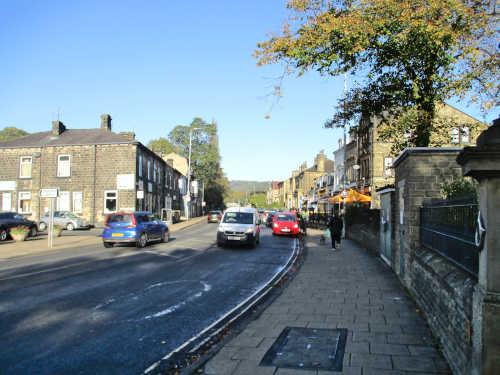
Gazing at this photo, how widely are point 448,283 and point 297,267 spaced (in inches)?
358

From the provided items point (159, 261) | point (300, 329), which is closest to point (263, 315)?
point (300, 329)

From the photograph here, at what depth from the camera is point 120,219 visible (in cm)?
1986

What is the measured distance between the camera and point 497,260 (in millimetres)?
3648

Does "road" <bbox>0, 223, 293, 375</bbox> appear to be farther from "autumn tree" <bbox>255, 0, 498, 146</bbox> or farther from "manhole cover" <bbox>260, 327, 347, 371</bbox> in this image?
"autumn tree" <bbox>255, 0, 498, 146</bbox>

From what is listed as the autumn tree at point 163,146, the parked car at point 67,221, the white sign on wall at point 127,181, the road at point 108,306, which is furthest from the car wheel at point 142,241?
the autumn tree at point 163,146

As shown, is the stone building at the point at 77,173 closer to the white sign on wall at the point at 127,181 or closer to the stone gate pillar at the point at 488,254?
the white sign on wall at the point at 127,181

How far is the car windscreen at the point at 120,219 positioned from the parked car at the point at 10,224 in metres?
Answer: 7.19

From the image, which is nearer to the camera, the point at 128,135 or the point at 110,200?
the point at 110,200

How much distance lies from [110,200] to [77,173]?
4.09 meters

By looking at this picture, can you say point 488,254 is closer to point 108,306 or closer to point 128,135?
point 108,306

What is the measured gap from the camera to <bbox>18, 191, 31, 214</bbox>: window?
41188mm

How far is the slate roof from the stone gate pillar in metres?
37.9

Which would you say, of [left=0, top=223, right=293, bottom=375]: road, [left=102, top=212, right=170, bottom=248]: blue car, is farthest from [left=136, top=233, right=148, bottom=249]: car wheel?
[left=0, top=223, right=293, bottom=375]: road

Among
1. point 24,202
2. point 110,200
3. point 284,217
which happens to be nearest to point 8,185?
point 24,202
